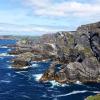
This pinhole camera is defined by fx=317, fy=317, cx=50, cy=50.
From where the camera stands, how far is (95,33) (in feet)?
608

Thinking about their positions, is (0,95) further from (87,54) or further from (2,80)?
(87,54)

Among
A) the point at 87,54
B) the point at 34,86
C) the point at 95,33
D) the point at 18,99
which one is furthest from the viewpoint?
the point at 95,33

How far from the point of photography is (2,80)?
164125 mm

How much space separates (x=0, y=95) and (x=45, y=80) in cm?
3328

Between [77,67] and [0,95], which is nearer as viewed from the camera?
[0,95]

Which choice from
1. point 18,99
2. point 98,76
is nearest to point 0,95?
point 18,99

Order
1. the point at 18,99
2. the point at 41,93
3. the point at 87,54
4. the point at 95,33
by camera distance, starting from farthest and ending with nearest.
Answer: the point at 95,33 < the point at 87,54 < the point at 41,93 < the point at 18,99

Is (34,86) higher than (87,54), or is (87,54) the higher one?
(87,54)

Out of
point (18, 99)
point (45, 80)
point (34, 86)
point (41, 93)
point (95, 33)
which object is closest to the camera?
point (18, 99)

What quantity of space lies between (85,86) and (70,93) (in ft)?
48.7

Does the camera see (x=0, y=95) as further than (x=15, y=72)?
No

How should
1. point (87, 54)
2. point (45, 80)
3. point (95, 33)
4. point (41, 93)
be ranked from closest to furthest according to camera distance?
point (41, 93) < point (45, 80) < point (87, 54) < point (95, 33)

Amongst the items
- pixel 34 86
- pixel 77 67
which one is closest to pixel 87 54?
pixel 77 67

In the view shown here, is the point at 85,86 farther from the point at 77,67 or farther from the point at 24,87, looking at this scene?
the point at 24,87
